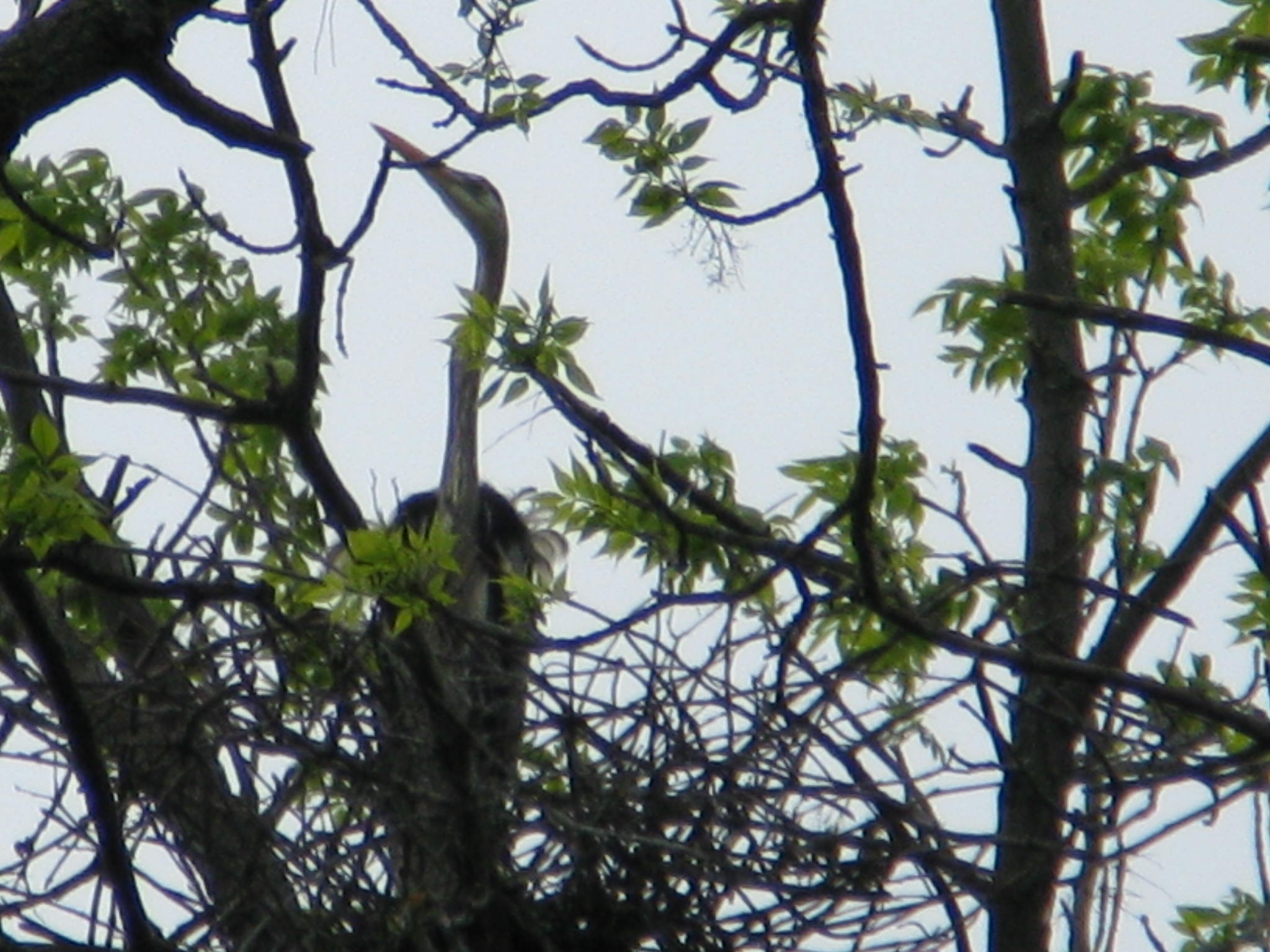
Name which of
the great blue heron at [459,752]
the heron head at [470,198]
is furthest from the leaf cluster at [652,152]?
the heron head at [470,198]

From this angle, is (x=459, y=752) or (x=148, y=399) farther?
(x=459, y=752)

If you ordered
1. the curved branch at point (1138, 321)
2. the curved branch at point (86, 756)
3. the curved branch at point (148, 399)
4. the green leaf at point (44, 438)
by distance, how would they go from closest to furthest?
the curved branch at point (1138, 321), the curved branch at point (86, 756), the curved branch at point (148, 399), the green leaf at point (44, 438)

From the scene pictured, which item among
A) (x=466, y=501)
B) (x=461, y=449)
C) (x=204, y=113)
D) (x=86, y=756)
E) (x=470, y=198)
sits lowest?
(x=86, y=756)

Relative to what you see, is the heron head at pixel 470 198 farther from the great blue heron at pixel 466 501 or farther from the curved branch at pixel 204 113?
the curved branch at pixel 204 113

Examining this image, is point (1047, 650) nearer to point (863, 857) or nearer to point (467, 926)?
point (863, 857)

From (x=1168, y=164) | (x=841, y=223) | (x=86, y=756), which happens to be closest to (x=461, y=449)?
(x=1168, y=164)

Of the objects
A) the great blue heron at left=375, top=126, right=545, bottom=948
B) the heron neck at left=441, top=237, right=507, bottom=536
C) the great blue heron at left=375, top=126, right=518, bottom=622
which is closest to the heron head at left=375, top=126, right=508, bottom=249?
the great blue heron at left=375, top=126, right=518, bottom=622

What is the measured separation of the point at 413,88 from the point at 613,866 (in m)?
1.21

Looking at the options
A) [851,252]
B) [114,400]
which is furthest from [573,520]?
[851,252]

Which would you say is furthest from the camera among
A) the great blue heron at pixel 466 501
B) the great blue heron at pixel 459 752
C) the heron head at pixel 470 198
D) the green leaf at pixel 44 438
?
the heron head at pixel 470 198

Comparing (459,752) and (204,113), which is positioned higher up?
(204,113)

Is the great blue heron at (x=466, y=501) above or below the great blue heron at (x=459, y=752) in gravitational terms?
above

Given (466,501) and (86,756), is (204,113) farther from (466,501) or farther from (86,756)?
(466,501)

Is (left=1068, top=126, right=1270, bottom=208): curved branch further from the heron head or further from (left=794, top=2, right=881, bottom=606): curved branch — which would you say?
the heron head
